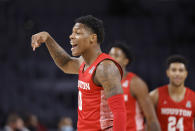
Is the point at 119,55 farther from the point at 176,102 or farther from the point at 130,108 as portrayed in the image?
the point at 176,102

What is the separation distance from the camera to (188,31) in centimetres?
1183

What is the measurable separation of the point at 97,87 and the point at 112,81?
249mm

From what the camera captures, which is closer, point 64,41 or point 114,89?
point 114,89

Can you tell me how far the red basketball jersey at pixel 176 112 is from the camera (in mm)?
5039

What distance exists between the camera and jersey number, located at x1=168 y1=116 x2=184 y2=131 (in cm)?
503

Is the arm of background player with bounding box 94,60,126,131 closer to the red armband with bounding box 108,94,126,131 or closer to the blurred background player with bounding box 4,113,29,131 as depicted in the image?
the red armband with bounding box 108,94,126,131

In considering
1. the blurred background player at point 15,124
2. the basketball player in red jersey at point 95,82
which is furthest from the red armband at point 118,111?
the blurred background player at point 15,124

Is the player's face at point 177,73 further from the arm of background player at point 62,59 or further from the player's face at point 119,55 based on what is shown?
the arm of background player at point 62,59

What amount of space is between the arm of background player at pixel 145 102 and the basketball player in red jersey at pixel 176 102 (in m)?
0.22

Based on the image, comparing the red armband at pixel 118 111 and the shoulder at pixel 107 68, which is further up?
the shoulder at pixel 107 68

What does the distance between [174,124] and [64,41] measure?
642cm

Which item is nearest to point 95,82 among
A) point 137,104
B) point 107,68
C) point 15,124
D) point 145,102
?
point 107,68

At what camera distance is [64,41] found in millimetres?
10984

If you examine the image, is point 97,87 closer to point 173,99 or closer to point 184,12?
point 173,99
